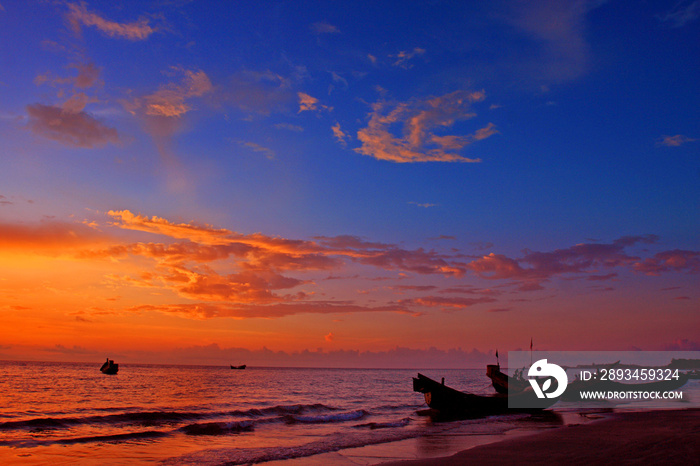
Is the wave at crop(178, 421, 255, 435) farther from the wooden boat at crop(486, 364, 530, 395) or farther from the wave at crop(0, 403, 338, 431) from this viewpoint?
the wooden boat at crop(486, 364, 530, 395)

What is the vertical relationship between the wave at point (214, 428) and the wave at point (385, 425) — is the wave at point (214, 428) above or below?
above

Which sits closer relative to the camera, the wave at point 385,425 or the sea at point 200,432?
the sea at point 200,432

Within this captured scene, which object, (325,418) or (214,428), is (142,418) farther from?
(325,418)

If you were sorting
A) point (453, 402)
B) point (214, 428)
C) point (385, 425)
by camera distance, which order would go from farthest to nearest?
point (453, 402) → point (385, 425) → point (214, 428)

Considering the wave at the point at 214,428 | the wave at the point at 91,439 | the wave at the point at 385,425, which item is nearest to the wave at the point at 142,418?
the wave at the point at 214,428

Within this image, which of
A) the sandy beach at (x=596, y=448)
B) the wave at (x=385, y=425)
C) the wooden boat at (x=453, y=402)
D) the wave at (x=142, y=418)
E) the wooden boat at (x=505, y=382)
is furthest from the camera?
the wooden boat at (x=505, y=382)

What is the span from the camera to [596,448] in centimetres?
1616

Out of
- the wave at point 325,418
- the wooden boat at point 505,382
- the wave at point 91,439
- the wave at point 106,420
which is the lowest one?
the wave at point 325,418

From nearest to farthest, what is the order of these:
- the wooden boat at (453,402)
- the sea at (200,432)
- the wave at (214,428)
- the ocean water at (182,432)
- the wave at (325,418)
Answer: the sea at (200,432)
the ocean water at (182,432)
the wave at (214,428)
the wave at (325,418)
the wooden boat at (453,402)

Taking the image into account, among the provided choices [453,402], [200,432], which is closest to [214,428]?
[200,432]

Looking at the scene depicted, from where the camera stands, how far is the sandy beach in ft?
45.3

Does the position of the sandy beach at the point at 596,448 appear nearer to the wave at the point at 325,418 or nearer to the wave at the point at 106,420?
the wave at the point at 325,418

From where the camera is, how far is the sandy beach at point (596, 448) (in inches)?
544

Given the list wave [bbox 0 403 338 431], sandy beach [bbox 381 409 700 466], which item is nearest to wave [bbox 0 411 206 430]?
wave [bbox 0 403 338 431]
